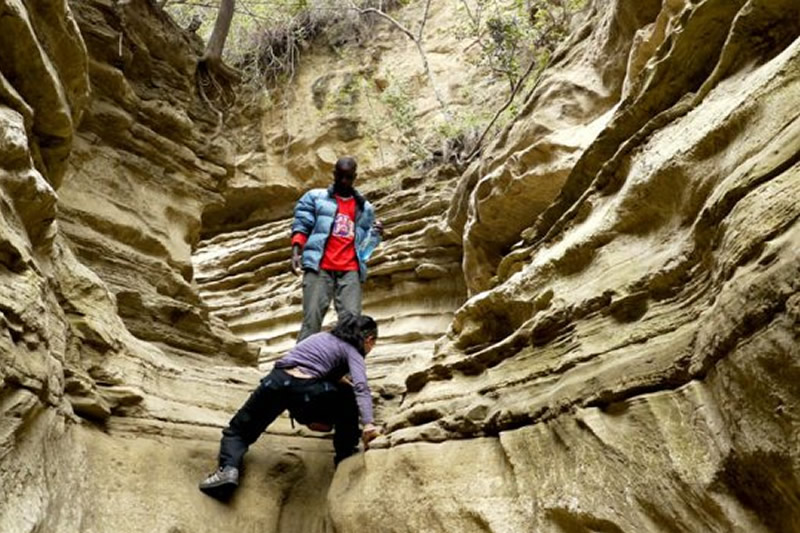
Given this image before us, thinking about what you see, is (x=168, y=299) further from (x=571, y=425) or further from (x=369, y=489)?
(x=571, y=425)

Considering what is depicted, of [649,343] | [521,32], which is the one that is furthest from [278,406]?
[521,32]

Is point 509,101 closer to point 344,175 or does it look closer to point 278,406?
point 344,175

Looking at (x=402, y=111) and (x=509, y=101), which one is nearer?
(x=509, y=101)

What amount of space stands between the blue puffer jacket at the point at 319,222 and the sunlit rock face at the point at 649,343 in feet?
5.23

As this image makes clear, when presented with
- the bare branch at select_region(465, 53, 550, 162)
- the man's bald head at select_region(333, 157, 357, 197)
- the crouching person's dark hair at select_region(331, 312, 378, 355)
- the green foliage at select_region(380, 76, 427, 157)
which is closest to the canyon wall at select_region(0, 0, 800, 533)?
the crouching person's dark hair at select_region(331, 312, 378, 355)

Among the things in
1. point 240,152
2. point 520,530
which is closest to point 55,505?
point 520,530

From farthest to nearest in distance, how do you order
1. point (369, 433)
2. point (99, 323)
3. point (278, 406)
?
point (99, 323)
point (278, 406)
point (369, 433)

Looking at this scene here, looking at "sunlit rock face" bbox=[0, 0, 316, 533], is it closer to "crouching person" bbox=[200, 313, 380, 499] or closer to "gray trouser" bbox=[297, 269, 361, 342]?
"crouching person" bbox=[200, 313, 380, 499]

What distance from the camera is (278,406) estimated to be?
505 cm

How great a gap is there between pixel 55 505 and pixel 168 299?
10.9 ft

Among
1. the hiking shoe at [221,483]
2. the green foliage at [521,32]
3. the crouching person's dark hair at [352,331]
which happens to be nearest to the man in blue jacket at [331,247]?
the crouching person's dark hair at [352,331]

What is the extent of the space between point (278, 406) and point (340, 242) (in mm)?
2128

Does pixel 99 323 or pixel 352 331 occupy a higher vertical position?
pixel 99 323

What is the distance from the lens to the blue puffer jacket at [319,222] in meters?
6.66
